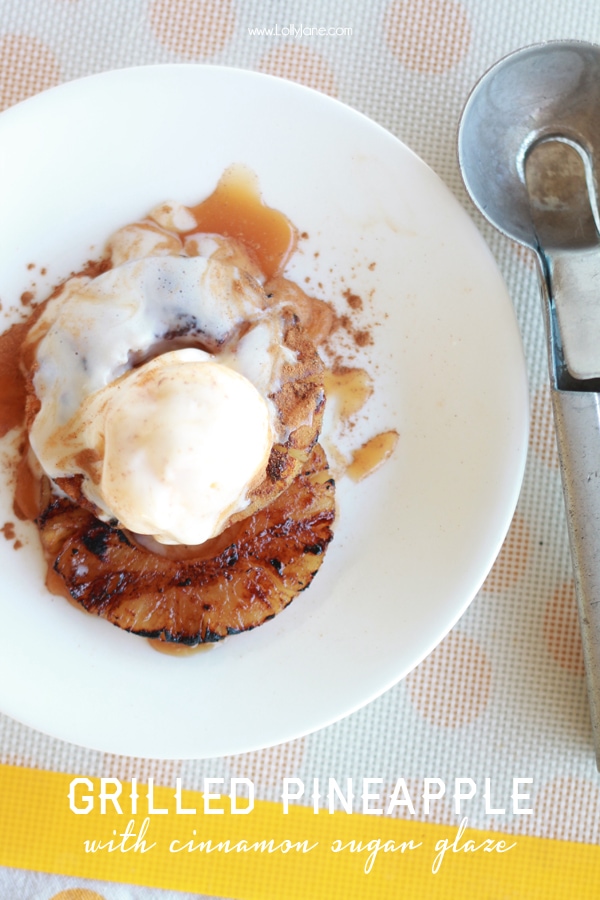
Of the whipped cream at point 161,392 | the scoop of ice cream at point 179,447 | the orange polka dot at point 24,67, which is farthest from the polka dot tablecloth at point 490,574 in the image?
the scoop of ice cream at point 179,447

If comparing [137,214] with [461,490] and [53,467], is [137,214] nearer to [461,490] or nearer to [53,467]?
[53,467]

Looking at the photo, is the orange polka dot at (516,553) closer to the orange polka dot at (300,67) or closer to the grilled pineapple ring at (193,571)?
the grilled pineapple ring at (193,571)

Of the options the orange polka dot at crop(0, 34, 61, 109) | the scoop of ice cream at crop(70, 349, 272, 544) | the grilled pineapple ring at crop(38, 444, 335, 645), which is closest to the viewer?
the scoop of ice cream at crop(70, 349, 272, 544)

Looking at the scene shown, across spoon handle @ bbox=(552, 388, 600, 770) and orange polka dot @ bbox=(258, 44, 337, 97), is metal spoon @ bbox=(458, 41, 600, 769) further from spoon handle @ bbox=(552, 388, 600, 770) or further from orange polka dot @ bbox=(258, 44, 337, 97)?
orange polka dot @ bbox=(258, 44, 337, 97)

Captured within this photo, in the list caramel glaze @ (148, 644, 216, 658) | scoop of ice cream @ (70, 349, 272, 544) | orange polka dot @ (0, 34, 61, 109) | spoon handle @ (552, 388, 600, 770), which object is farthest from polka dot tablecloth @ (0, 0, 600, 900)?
scoop of ice cream @ (70, 349, 272, 544)

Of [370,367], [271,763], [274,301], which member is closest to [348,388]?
[370,367]

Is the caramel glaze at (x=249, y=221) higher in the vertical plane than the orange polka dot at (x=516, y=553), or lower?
higher

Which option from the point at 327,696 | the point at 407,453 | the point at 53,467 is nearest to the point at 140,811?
the point at 327,696
